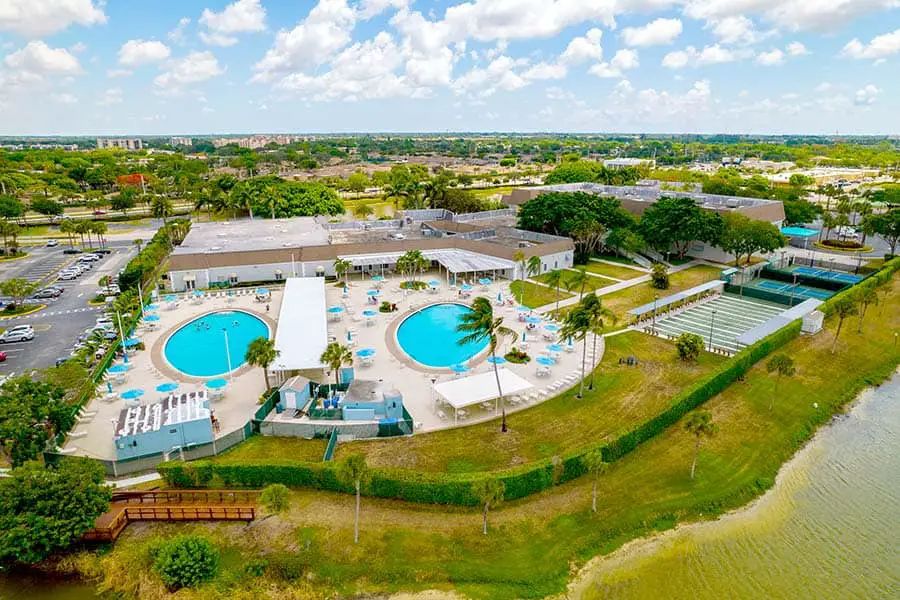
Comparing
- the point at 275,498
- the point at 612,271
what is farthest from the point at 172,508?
the point at 612,271

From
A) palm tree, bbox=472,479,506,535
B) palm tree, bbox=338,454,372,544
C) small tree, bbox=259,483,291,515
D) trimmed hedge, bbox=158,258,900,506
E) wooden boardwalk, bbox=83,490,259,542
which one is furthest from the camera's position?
trimmed hedge, bbox=158,258,900,506

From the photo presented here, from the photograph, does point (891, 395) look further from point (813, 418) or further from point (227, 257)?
point (227, 257)

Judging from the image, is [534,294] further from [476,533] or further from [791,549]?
[476,533]

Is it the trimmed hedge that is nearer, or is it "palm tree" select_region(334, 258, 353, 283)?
the trimmed hedge

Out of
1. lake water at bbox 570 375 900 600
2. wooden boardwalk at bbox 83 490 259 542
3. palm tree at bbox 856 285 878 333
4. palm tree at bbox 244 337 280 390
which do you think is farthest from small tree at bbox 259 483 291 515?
palm tree at bbox 856 285 878 333

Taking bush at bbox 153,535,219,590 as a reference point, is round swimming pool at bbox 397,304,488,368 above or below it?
below

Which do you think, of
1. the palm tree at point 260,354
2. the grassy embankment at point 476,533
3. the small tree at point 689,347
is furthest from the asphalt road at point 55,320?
the small tree at point 689,347

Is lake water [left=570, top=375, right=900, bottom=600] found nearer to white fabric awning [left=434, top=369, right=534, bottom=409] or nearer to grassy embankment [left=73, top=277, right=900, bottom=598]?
grassy embankment [left=73, top=277, right=900, bottom=598]
